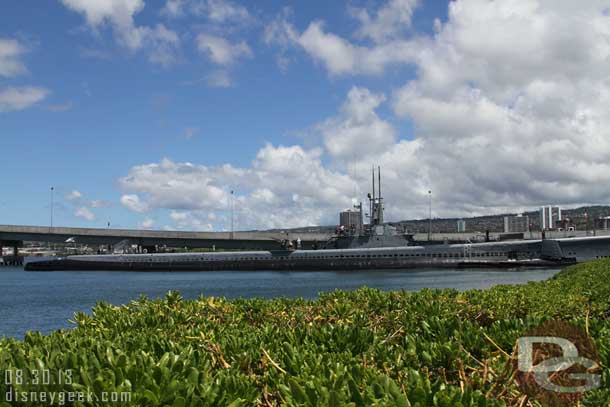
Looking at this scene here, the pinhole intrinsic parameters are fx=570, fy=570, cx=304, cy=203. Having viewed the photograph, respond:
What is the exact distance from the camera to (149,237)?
358 feet

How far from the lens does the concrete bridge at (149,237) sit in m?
109

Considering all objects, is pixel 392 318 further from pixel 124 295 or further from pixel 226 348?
pixel 124 295

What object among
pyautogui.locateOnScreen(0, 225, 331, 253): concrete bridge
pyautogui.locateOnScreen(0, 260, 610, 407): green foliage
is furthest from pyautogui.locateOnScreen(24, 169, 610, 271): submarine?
pyautogui.locateOnScreen(0, 260, 610, 407): green foliage

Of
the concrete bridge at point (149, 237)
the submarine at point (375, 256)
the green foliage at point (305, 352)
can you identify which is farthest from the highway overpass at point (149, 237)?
the green foliage at point (305, 352)

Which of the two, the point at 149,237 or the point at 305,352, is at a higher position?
the point at 305,352

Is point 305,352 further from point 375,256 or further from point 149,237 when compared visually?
point 149,237

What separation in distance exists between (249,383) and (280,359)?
986mm

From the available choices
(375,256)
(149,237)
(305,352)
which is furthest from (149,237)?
(305,352)

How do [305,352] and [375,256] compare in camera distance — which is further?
[375,256]

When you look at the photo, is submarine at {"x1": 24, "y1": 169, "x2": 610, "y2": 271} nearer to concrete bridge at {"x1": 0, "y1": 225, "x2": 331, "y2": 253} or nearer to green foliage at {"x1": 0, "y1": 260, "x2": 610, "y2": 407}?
concrete bridge at {"x1": 0, "y1": 225, "x2": 331, "y2": 253}

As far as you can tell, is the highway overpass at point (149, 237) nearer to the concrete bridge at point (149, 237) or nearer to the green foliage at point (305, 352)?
the concrete bridge at point (149, 237)

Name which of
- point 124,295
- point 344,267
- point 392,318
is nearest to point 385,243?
point 344,267

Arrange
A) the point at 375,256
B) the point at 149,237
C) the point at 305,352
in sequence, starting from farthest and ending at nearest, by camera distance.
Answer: the point at 149,237 → the point at 375,256 → the point at 305,352

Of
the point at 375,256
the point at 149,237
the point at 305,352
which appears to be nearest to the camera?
the point at 305,352
